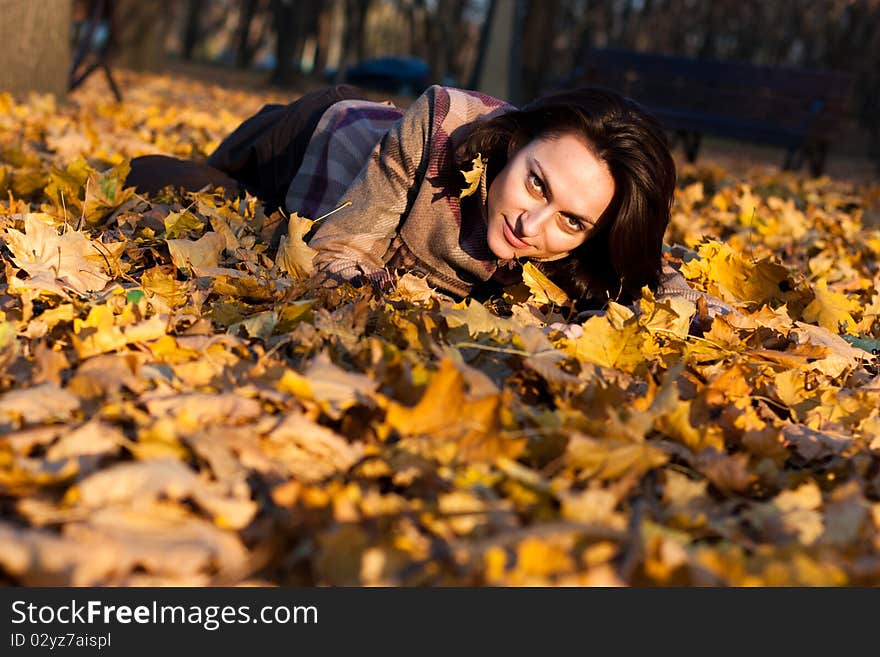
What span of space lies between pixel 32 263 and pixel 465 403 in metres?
1.15

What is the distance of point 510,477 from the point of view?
1325 millimetres

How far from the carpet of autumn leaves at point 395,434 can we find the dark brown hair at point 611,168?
19cm

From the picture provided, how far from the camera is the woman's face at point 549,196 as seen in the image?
232 centimetres

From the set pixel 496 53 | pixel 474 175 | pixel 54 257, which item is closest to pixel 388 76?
pixel 496 53

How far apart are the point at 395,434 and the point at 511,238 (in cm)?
108

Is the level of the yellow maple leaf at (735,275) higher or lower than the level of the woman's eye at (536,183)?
lower

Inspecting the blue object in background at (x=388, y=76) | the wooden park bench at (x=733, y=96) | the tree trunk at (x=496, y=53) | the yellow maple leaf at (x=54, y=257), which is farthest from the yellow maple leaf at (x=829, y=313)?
the blue object in background at (x=388, y=76)

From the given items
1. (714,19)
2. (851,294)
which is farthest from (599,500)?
(714,19)

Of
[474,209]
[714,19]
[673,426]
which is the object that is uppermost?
[714,19]

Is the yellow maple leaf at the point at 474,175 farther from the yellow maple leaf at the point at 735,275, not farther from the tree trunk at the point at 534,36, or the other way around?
the tree trunk at the point at 534,36

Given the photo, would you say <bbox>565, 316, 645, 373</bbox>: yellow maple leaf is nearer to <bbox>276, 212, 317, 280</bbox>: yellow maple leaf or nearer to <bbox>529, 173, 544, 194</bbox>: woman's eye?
<bbox>529, 173, 544, 194</bbox>: woman's eye

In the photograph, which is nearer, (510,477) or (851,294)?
(510,477)

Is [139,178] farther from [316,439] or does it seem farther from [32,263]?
[316,439]

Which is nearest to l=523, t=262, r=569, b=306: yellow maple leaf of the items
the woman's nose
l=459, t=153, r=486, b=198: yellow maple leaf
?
the woman's nose
